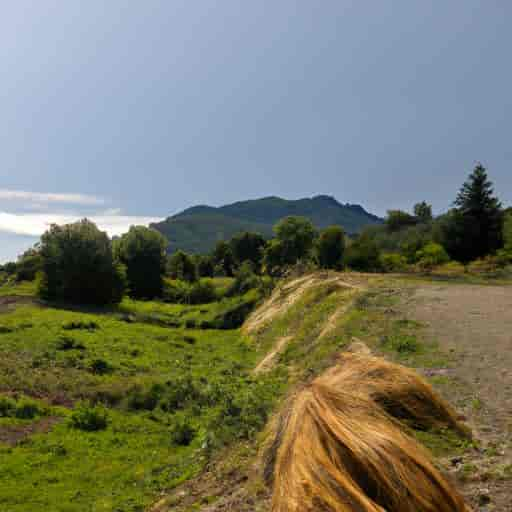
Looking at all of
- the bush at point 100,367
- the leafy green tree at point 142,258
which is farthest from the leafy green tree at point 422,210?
the bush at point 100,367

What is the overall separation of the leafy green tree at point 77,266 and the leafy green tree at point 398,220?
69250 millimetres

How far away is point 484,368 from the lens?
7.98 metres

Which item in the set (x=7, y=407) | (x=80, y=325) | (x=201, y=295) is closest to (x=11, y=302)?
(x=80, y=325)

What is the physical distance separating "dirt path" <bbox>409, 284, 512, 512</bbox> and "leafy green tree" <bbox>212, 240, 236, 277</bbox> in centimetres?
6176

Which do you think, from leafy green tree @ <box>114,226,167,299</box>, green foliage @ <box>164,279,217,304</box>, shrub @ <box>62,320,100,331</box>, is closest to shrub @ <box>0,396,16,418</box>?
shrub @ <box>62,320,100,331</box>

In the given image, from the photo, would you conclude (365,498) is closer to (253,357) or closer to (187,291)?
(253,357)

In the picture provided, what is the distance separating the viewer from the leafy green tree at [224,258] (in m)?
78.3

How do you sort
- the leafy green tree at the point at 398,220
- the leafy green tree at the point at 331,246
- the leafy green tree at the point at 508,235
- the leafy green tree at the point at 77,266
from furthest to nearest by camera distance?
1. the leafy green tree at the point at 398,220
2. the leafy green tree at the point at 331,246
3. the leafy green tree at the point at 77,266
4. the leafy green tree at the point at 508,235

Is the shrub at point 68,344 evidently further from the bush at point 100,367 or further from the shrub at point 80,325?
the shrub at point 80,325

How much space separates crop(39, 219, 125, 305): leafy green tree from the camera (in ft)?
117

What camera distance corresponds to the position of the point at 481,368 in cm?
798

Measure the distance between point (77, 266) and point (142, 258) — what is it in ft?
46.6

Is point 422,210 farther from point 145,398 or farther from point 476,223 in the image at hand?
point 145,398

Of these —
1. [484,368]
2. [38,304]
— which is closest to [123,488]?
[484,368]
